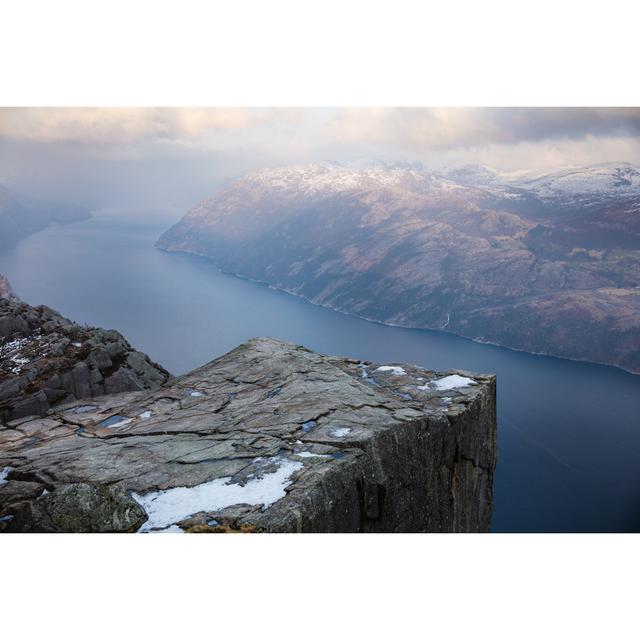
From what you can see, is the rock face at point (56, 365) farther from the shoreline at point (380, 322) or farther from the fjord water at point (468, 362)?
the shoreline at point (380, 322)

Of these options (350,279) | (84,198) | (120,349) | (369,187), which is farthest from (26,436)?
(369,187)

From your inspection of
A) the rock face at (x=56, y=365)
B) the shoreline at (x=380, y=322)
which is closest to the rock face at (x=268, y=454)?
the rock face at (x=56, y=365)

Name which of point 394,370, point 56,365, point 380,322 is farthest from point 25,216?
point 380,322

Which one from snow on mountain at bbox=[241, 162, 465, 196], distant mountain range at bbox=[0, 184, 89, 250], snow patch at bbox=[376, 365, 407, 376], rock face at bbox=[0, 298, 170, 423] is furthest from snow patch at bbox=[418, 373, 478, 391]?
snow on mountain at bbox=[241, 162, 465, 196]

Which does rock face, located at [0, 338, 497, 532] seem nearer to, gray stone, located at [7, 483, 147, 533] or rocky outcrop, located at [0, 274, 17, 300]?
gray stone, located at [7, 483, 147, 533]

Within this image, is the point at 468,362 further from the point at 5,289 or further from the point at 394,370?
the point at 5,289

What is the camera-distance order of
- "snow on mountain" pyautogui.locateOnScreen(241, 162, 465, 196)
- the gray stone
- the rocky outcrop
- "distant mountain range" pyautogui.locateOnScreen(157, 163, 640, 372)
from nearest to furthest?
the gray stone
the rocky outcrop
"distant mountain range" pyautogui.locateOnScreen(157, 163, 640, 372)
"snow on mountain" pyautogui.locateOnScreen(241, 162, 465, 196)
